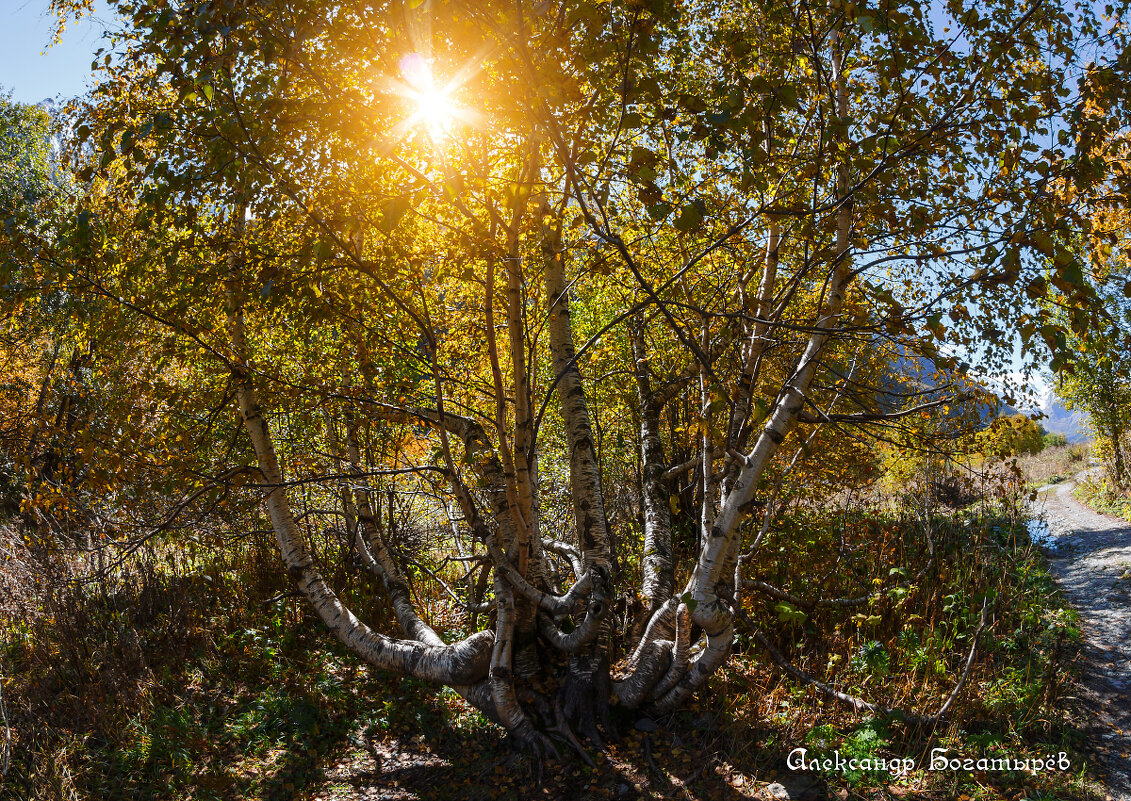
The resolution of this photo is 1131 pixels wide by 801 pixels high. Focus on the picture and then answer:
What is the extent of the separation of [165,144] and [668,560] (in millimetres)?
5707

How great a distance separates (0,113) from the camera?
45.1ft

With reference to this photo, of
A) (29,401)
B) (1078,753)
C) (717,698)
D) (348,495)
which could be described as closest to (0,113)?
(29,401)

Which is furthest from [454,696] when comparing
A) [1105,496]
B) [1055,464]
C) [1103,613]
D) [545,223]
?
[1055,464]

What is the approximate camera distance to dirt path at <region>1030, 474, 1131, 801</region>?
4855 mm

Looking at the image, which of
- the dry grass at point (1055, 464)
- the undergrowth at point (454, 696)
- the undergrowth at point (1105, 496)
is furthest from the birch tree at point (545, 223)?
the dry grass at point (1055, 464)

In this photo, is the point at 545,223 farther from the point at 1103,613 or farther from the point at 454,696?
the point at 1103,613

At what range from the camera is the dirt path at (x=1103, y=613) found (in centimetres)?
486

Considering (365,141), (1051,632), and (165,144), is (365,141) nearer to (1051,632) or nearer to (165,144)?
(165,144)

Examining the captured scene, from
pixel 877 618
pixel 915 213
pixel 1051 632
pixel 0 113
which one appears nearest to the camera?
pixel 915 213

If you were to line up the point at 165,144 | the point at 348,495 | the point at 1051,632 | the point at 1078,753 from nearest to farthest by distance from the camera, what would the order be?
1. the point at 165,144
2. the point at 1078,753
3. the point at 1051,632
4. the point at 348,495

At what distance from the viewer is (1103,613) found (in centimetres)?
722

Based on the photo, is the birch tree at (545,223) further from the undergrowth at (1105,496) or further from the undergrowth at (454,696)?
the undergrowth at (1105,496)

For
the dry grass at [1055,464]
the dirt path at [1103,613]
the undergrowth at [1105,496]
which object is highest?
the dry grass at [1055,464]

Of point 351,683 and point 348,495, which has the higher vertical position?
point 348,495
